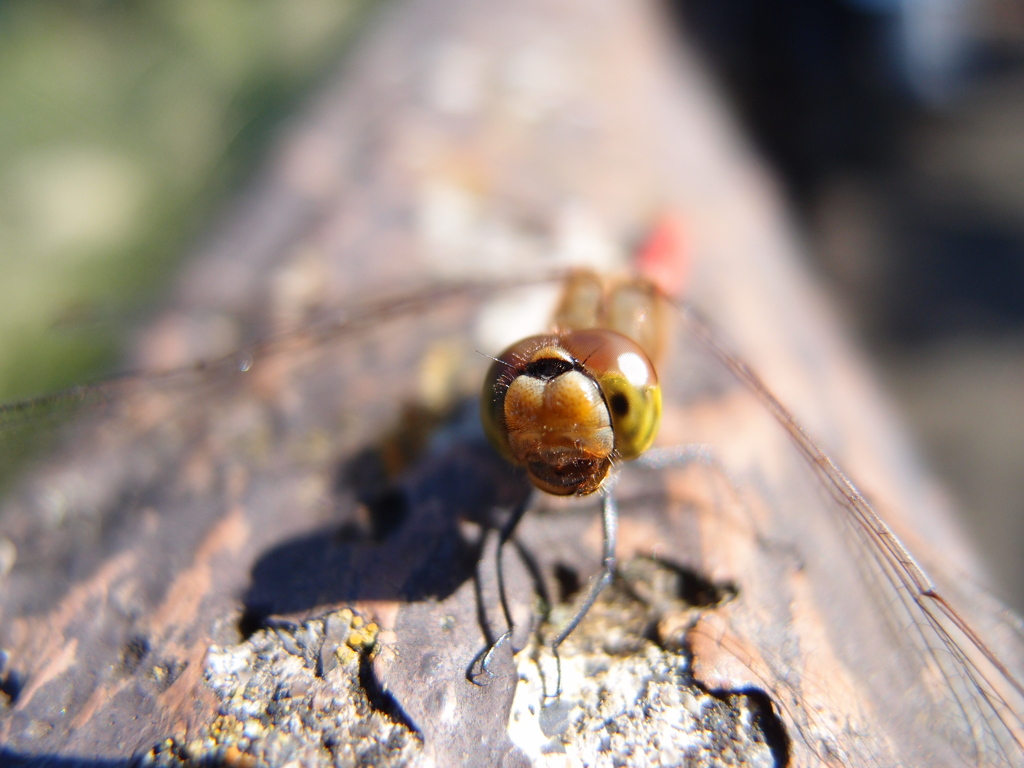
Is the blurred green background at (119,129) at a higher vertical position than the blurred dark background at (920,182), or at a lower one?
lower

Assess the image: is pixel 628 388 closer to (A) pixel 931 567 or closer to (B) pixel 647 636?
(B) pixel 647 636

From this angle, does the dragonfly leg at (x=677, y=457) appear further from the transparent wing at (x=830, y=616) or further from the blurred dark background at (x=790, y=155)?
the blurred dark background at (x=790, y=155)

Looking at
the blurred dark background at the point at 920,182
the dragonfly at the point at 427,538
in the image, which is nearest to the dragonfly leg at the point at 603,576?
the dragonfly at the point at 427,538

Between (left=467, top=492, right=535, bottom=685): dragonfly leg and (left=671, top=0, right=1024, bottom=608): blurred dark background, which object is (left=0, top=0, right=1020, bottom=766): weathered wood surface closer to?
(left=467, top=492, right=535, bottom=685): dragonfly leg

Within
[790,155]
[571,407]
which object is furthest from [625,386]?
[790,155]

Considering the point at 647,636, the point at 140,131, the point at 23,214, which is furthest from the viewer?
the point at 140,131

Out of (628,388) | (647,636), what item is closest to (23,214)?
(628,388)
